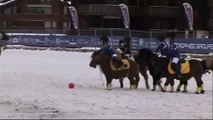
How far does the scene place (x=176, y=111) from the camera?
48.1 ft

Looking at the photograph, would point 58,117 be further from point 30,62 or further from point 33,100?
point 30,62

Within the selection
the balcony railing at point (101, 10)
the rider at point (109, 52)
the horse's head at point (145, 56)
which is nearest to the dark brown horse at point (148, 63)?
the horse's head at point (145, 56)

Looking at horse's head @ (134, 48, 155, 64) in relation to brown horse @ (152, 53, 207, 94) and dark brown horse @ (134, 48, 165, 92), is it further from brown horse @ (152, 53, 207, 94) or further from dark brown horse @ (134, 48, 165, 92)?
brown horse @ (152, 53, 207, 94)

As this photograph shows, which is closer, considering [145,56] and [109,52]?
[145,56]

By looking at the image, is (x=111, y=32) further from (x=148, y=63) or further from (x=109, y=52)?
(x=148, y=63)

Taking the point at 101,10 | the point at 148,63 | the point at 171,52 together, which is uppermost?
the point at 101,10

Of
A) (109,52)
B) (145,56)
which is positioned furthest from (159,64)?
(109,52)

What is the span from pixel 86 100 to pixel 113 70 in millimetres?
3651

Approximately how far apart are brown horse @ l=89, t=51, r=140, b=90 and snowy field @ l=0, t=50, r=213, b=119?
0.44 metres

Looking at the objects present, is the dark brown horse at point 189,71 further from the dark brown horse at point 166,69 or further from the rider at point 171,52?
the rider at point 171,52

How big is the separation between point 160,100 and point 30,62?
1882 centimetres

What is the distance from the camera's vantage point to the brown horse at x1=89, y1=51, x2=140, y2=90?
20.7 meters

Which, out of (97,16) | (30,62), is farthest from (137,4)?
(30,62)

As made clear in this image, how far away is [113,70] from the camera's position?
2069cm
